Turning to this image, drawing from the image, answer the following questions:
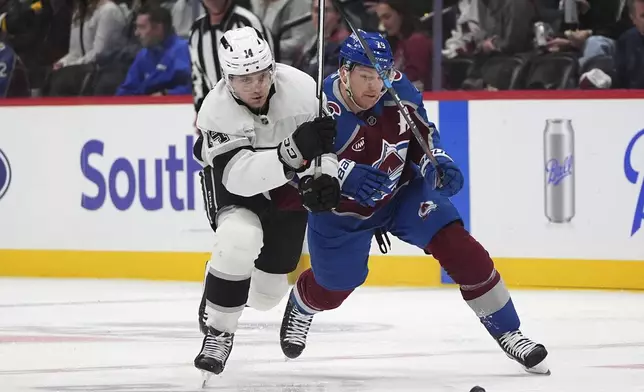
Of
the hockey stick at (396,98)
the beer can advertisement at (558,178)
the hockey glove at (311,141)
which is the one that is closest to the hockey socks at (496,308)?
the hockey stick at (396,98)

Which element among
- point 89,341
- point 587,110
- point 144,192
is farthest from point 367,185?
point 144,192

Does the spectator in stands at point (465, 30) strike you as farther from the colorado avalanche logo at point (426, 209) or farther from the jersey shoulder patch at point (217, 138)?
the jersey shoulder patch at point (217, 138)

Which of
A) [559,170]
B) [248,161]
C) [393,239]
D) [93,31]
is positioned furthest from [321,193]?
[93,31]

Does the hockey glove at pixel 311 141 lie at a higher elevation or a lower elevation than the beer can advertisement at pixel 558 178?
higher

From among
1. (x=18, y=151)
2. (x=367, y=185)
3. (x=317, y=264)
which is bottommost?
(x=18, y=151)

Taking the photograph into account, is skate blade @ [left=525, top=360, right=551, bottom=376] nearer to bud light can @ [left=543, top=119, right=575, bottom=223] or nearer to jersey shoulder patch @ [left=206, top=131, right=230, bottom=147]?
jersey shoulder patch @ [left=206, top=131, right=230, bottom=147]

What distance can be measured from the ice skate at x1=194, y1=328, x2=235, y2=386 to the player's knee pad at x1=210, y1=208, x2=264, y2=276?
0.20 metres

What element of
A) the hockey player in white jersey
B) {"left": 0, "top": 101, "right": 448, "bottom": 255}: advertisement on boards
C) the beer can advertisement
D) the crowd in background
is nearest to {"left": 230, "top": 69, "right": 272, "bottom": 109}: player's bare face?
the hockey player in white jersey

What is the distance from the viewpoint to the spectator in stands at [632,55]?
5.86 meters

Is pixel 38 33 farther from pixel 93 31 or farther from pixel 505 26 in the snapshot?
pixel 505 26

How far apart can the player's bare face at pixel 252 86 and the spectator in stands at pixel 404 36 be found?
2.50 meters

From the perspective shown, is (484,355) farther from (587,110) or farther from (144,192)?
(144,192)

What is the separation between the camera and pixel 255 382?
12.9 ft

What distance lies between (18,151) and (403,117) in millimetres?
3618
